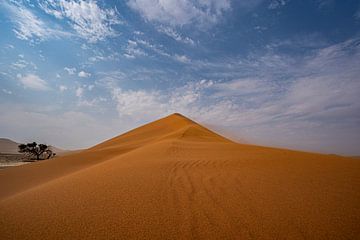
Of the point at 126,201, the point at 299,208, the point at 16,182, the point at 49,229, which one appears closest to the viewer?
the point at 49,229

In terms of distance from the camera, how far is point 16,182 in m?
8.18

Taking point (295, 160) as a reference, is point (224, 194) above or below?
below

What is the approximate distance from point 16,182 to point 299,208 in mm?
10189

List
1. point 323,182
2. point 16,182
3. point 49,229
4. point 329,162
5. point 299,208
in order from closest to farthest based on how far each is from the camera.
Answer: point 49,229 < point 299,208 < point 323,182 < point 329,162 < point 16,182

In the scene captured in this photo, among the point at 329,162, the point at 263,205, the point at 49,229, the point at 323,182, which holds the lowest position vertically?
the point at 49,229

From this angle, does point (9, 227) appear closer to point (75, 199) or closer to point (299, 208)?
point (75, 199)

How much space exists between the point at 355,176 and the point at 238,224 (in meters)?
4.23

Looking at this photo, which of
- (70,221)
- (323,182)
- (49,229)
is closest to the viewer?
(49,229)

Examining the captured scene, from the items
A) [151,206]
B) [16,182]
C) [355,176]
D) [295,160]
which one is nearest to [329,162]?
[295,160]

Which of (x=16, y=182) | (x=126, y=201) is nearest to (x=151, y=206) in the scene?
(x=126, y=201)

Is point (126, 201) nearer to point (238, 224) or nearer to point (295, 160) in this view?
point (238, 224)

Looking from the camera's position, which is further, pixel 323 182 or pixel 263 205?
pixel 323 182

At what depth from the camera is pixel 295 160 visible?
6.95 m

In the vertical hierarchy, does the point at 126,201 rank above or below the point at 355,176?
below
